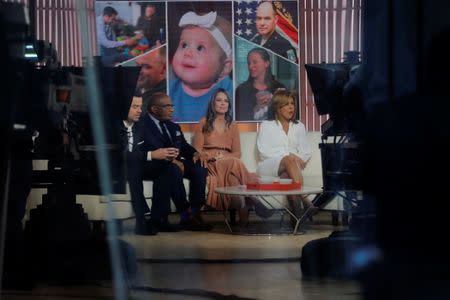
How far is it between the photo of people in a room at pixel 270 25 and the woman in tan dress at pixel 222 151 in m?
0.09

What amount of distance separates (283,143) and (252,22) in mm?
169

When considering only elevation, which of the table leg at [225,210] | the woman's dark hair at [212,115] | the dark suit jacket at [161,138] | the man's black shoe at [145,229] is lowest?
the man's black shoe at [145,229]

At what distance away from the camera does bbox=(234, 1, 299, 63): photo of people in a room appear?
0.75 m

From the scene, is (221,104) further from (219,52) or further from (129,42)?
(129,42)

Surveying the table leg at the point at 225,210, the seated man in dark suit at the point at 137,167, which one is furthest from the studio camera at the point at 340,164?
the seated man in dark suit at the point at 137,167

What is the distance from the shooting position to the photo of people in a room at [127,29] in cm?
77

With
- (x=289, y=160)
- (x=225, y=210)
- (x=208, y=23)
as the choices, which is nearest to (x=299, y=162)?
(x=289, y=160)

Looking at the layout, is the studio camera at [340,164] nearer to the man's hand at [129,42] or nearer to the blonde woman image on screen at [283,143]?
the blonde woman image on screen at [283,143]

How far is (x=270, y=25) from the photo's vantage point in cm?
77

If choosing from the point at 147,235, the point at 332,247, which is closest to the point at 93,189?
the point at 147,235

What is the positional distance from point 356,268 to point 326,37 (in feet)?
1.18

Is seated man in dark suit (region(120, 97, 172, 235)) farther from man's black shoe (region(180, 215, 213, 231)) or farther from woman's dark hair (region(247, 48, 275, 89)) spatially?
woman's dark hair (region(247, 48, 275, 89))

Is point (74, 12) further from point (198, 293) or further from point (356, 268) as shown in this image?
point (356, 268)

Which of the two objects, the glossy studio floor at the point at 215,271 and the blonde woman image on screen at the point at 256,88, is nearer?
the blonde woman image on screen at the point at 256,88
